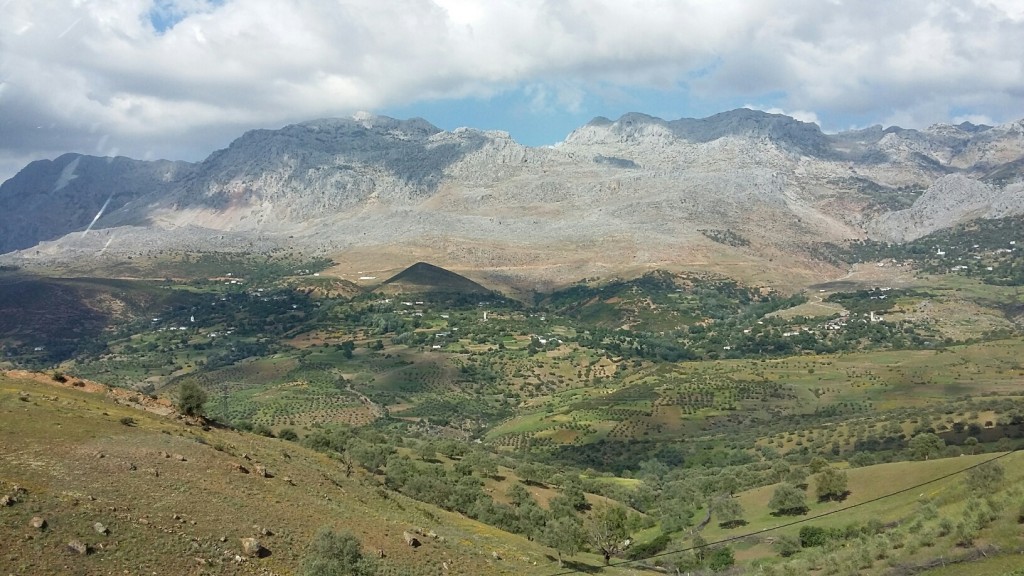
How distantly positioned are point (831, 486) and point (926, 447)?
16.9 meters


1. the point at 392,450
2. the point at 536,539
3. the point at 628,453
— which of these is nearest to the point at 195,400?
the point at 392,450

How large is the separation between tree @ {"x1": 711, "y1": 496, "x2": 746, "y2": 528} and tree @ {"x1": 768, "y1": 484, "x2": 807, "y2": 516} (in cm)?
277

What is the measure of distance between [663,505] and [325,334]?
463 feet

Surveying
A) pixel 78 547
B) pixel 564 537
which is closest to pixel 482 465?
pixel 564 537

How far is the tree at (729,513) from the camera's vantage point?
57606 millimetres

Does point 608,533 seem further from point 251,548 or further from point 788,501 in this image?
point 251,548

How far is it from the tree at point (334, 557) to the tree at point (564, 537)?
16.7m

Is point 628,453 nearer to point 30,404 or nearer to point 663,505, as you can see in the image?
point 663,505

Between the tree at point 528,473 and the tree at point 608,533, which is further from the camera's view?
the tree at point 528,473

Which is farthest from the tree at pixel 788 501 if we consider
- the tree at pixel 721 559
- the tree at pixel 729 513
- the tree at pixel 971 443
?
the tree at pixel 971 443

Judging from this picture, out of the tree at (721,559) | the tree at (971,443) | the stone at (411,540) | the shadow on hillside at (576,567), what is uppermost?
the stone at (411,540)

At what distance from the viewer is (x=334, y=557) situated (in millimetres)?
28719

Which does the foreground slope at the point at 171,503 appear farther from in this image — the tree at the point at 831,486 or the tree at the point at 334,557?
the tree at the point at 831,486

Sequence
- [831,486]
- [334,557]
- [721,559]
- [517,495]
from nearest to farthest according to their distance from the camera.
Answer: [334,557] → [721,559] → [831,486] → [517,495]
